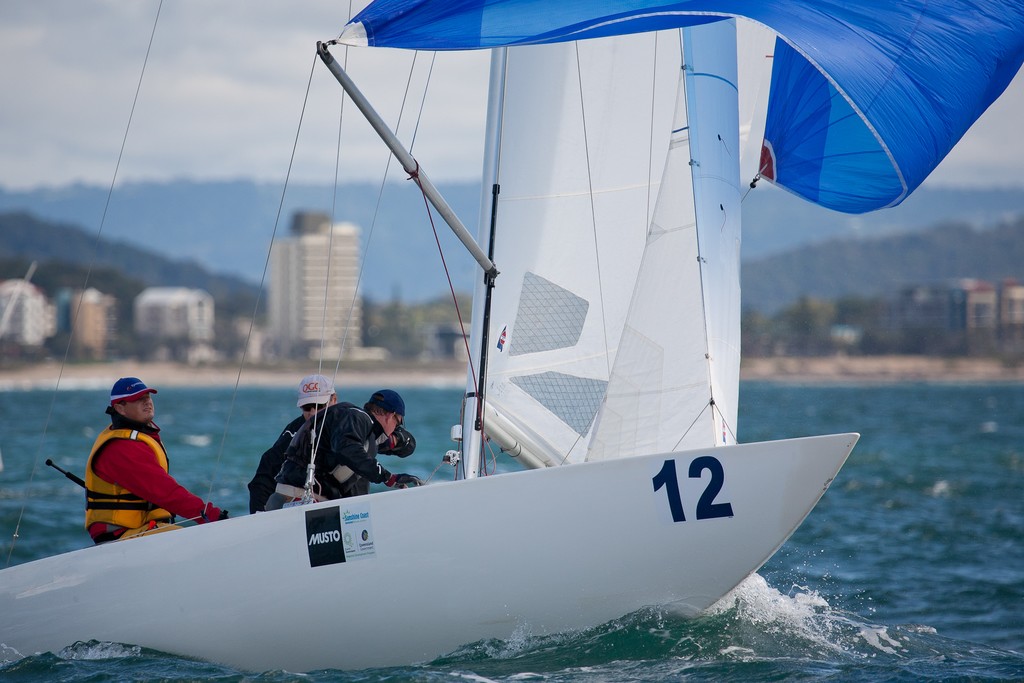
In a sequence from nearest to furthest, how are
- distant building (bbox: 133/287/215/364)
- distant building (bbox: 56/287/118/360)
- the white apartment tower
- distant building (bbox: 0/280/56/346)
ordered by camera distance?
distant building (bbox: 0/280/56/346), distant building (bbox: 56/287/118/360), distant building (bbox: 133/287/215/364), the white apartment tower

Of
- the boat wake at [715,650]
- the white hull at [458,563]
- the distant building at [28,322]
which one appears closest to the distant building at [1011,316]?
the distant building at [28,322]

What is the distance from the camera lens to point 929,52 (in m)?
4.39

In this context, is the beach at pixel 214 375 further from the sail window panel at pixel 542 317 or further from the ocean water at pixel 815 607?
the sail window panel at pixel 542 317

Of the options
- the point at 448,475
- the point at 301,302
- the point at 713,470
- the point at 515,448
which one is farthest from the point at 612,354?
the point at 301,302

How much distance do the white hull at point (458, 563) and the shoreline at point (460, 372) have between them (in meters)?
77.6

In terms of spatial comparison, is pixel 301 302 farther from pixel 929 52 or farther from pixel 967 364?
pixel 929 52

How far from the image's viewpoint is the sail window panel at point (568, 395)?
17.2ft

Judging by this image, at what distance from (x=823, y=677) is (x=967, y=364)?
8804 cm

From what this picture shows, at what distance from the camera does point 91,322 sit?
306ft

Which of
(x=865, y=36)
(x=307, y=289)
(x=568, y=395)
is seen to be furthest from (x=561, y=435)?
(x=307, y=289)

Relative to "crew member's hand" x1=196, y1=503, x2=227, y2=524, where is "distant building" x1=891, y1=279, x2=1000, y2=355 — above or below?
above

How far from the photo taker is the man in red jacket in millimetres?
4535

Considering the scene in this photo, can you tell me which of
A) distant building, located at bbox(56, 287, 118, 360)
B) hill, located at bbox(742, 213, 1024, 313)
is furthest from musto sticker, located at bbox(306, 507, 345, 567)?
hill, located at bbox(742, 213, 1024, 313)

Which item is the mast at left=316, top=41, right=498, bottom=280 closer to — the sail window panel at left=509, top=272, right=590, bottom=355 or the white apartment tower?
the sail window panel at left=509, top=272, right=590, bottom=355
